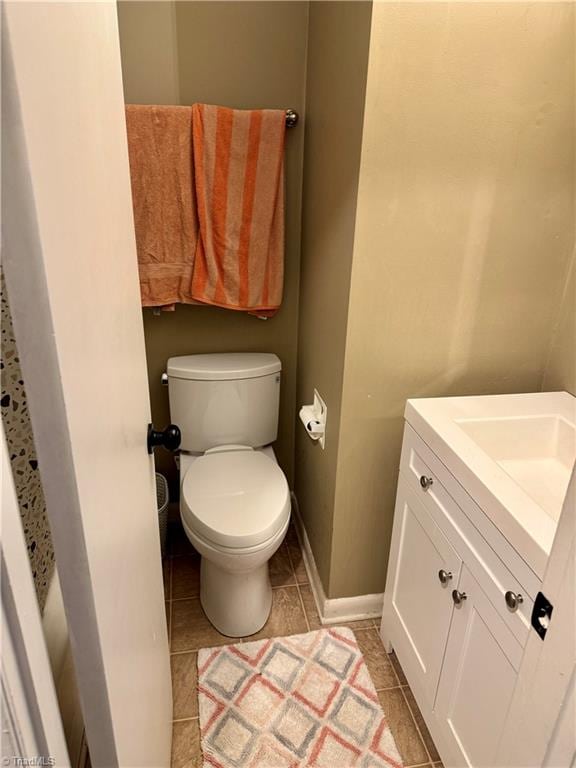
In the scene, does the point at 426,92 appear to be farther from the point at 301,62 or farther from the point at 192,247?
the point at 192,247

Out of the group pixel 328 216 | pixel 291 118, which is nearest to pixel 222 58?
pixel 291 118

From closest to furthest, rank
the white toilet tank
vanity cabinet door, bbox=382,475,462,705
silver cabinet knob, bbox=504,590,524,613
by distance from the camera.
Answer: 1. silver cabinet knob, bbox=504,590,524,613
2. vanity cabinet door, bbox=382,475,462,705
3. the white toilet tank

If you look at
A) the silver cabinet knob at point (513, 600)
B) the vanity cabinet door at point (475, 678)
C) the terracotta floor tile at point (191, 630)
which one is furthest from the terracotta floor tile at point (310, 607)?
the silver cabinet knob at point (513, 600)

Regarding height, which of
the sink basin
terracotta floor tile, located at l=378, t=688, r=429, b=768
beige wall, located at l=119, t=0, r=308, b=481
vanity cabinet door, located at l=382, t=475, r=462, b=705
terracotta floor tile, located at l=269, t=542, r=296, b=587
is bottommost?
terracotta floor tile, located at l=269, t=542, r=296, b=587

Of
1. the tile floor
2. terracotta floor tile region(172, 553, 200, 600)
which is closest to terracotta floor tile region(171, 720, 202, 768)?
the tile floor

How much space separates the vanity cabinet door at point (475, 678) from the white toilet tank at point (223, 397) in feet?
3.23

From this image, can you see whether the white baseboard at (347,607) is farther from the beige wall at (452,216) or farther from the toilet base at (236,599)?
the beige wall at (452,216)

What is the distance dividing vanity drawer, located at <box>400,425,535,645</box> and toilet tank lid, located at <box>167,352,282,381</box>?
66 centimetres

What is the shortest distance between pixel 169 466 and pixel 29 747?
65.5 inches

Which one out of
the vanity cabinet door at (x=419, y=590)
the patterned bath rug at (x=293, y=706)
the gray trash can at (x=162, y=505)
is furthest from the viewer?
the gray trash can at (x=162, y=505)

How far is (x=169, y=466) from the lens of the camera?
2.10 metres

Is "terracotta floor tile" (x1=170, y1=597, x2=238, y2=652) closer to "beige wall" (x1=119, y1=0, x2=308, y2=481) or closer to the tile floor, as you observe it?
the tile floor

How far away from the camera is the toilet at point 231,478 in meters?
1.52

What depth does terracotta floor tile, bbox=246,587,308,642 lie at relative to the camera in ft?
5.55
